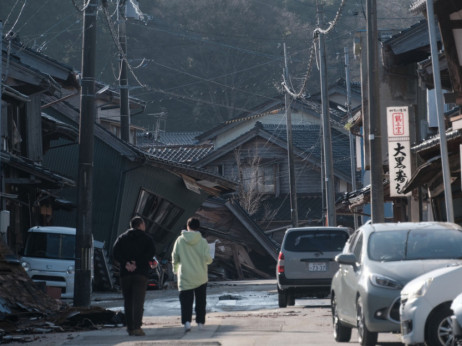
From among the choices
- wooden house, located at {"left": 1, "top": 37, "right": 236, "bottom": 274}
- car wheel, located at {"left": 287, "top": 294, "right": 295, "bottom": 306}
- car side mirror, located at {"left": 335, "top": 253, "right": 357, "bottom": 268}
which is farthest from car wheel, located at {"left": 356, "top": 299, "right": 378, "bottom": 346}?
wooden house, located at {"left": 1, "top": 37, "right": 236, "bottom": 274}

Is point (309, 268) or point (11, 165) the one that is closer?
point (309, 268)

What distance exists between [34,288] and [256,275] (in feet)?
90.4

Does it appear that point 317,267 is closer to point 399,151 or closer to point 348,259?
point 399,151

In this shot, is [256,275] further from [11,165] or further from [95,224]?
[11,165]

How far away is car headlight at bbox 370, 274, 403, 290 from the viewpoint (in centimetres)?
1171

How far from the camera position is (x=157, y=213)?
3781 cm

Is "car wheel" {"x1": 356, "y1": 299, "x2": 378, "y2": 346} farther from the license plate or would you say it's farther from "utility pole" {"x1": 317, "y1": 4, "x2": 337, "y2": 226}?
"utility pole" {"x1": 317, "y1": 4, "x2": 337, "y2": 226}

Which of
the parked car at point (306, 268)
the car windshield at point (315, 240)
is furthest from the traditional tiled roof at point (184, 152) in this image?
the parked car at point (306, 268)

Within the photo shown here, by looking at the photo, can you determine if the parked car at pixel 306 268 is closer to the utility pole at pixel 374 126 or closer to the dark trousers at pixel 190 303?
the utility pole at pixel 374 126

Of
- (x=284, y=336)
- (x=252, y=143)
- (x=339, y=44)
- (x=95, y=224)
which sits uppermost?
(x=339, y=44)

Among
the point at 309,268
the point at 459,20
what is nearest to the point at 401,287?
the point at 459,20

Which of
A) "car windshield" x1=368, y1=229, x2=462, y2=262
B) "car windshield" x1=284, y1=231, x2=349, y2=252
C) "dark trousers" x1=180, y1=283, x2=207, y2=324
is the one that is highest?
"car windshield" x1=284, y1=231, x2=349, y2=252

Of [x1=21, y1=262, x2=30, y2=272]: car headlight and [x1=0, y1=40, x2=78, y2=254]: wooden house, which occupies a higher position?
[x1=0, y1=40, x2=78, y2=254]: wooden house

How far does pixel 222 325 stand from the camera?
16.1 meters
